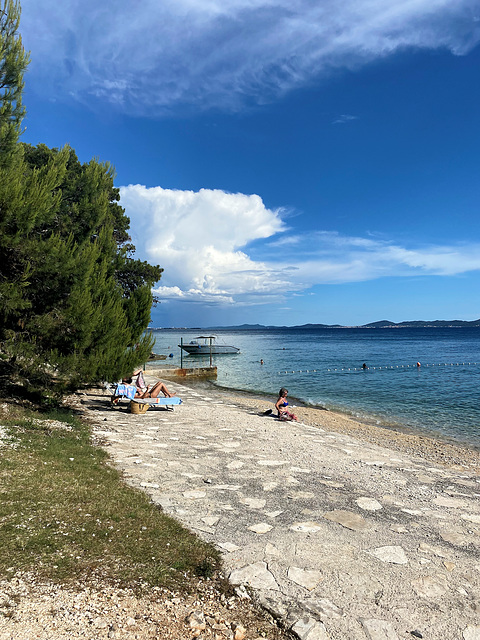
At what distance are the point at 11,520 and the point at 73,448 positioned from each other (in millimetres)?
2815

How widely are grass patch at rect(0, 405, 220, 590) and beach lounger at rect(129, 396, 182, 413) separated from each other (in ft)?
16.2

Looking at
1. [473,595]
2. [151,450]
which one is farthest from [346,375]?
[473,595]

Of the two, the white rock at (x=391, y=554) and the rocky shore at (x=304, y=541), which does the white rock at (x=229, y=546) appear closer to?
the rocky shore at (x=304, y=541)

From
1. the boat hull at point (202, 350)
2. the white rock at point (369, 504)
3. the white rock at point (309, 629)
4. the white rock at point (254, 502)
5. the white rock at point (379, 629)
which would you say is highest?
the white rock at point (309, 629)

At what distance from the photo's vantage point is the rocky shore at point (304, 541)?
2.73m

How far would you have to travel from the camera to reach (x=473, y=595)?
321cm

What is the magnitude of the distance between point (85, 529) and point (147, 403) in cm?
745

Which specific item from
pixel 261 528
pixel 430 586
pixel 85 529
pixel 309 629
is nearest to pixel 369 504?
pixel 261 528

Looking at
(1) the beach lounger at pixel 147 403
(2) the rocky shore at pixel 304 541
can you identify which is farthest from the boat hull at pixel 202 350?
(2) the rocky shore at pixel 304 541

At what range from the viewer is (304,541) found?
13.1ft

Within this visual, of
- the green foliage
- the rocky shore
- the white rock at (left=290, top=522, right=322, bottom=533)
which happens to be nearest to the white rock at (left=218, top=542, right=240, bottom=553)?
the rocky shore

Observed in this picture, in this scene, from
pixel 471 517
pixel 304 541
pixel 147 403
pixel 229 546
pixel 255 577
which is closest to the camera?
pixel 255 577

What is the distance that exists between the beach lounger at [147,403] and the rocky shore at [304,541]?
2.17 meters

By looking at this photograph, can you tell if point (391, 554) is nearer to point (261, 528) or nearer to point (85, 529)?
point (261, 528)
